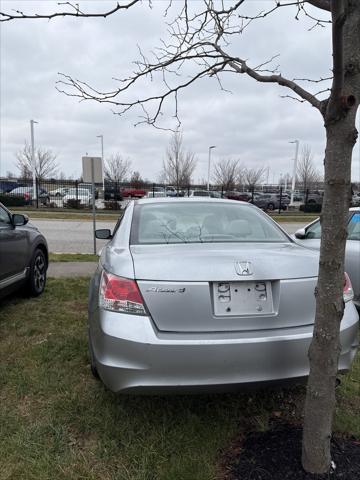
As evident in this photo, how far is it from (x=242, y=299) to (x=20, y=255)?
146 inches

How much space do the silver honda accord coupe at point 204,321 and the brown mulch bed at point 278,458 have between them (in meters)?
0.39

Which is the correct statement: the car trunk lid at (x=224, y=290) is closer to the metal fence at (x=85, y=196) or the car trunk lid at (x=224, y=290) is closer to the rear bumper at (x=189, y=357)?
the rear bumper at (x=189, y=357)

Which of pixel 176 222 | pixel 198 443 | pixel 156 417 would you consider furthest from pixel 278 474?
pixel 176 222

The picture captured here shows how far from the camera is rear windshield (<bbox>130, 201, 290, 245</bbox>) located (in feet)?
10.3

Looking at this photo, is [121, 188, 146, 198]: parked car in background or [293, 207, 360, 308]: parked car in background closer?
[293, 207, 360, 308]: parked car in background

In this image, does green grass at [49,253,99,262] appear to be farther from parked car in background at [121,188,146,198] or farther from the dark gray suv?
parked car in background at [121,188,146,198]

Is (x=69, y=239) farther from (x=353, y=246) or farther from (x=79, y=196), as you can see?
(x=79, y=196)

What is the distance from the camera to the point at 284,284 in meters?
2.45

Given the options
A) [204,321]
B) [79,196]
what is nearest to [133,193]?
[79,196]

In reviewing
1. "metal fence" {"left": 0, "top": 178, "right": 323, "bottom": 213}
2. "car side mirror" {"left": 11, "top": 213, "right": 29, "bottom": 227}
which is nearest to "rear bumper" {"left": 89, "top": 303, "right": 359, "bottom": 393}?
"car side mirror" {"left": 11, "top": 213, "right": 29, "bottom": 227}

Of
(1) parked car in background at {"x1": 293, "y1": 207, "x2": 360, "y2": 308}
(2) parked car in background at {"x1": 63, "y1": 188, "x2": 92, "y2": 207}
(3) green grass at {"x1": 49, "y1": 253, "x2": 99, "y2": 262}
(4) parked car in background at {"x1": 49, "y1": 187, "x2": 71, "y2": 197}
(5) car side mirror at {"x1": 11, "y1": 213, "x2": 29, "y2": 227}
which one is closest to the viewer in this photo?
(1) parked car in background at {"x1": 293, "y1": 207, "x2": 360, "y2": 308}

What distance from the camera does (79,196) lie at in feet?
111

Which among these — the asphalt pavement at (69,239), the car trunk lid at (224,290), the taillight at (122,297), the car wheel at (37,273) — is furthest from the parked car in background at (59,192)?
the car trunk lid at (224,290)

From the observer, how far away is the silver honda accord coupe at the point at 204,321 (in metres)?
2.29
